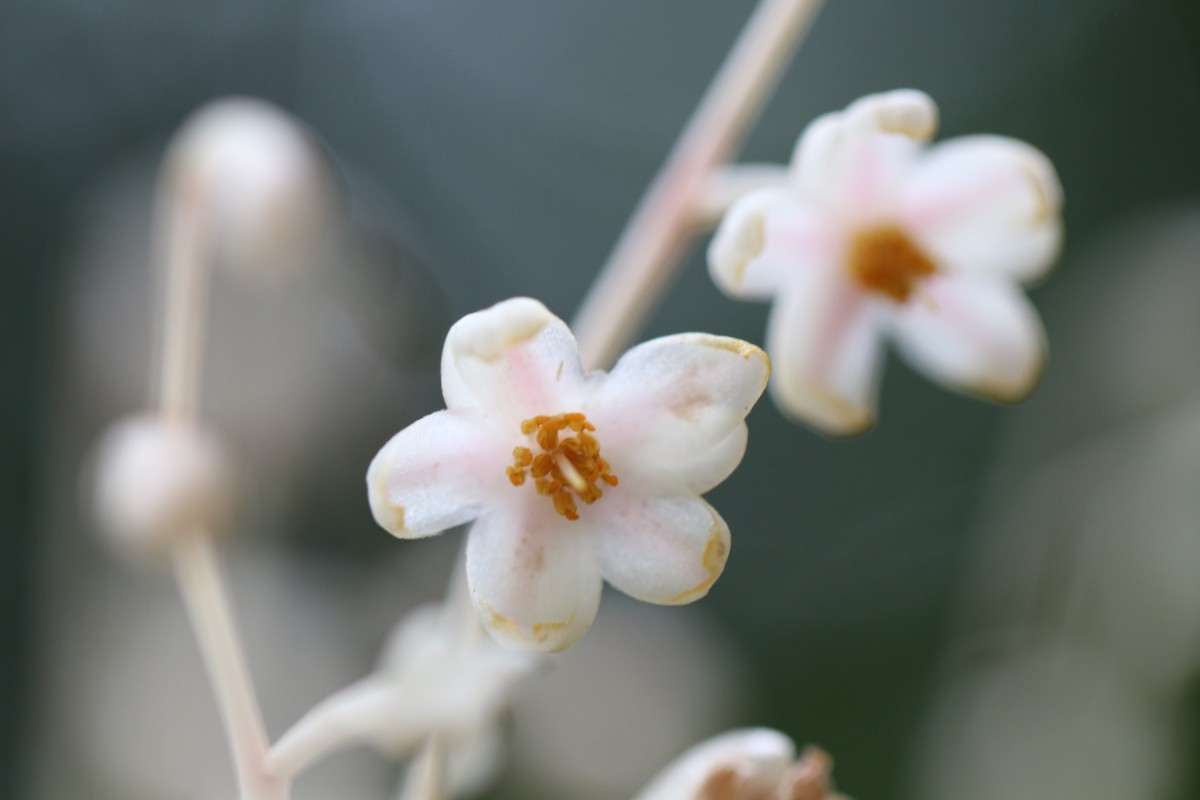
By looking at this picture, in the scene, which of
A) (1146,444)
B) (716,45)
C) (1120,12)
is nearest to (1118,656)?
(1146,444)

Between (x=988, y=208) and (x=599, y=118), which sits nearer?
(x=988, y=208)

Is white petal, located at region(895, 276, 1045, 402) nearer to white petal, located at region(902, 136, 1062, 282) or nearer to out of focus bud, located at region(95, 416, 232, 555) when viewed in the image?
white petal, located at region(902, 136, 1062, 282)

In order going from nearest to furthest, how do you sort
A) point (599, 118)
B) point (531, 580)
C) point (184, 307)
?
point (531, 580) < point (184, 307) < point (599, 118)

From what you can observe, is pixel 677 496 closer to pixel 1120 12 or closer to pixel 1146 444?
pixel 1146 444

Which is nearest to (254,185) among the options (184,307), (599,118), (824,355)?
(184,307)

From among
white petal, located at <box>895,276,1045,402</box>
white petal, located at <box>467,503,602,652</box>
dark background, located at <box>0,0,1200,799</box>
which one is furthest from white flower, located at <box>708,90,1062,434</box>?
dark background, located at <box>0,0,1200,799</box>

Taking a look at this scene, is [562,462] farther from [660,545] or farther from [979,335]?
[979,335]

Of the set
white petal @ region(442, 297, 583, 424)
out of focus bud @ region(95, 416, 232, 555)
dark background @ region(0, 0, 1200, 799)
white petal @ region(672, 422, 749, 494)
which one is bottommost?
white petal @ region(672, 422, 749, 494)
